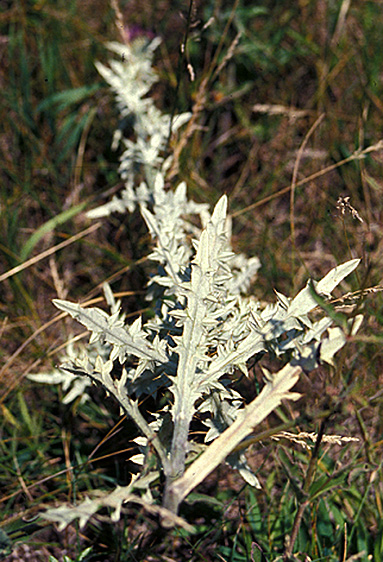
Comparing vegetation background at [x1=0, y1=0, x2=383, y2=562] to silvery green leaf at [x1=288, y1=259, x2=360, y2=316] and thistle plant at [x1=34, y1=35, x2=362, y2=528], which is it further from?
silvery green leaf at [x1=288, y1=259, x2=360, y2=316]

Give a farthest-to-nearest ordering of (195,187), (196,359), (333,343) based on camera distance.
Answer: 1. (195,187)
2. (196,359)
3. (333,343)

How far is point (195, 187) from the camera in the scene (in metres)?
2.30

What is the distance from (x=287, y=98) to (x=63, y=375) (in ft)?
5.81

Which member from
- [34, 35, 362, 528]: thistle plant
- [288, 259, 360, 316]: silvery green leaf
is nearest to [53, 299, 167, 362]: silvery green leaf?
[34, 35, 362, 528]: thistle plant

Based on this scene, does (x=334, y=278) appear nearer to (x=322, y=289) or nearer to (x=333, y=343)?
(x=322, y=289)

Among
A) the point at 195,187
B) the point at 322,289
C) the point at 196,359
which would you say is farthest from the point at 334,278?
the point at 195,187

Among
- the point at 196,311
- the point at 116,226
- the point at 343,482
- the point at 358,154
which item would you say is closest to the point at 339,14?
the point at 358,154

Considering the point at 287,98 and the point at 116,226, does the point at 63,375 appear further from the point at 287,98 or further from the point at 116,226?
the point at 287,98

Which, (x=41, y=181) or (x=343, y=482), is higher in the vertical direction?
(x=41, y=181)

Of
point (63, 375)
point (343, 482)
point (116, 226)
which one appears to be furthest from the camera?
point (116, 226)

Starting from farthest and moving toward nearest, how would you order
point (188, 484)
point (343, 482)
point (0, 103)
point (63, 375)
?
point (0, 103), point (63, 375), point (343, 482), point (188, 484)

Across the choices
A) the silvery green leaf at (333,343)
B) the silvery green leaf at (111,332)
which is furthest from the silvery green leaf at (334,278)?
the silvery green leaf at (111,332)

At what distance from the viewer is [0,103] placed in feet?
8.31

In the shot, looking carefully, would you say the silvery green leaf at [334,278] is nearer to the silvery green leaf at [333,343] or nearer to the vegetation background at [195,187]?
the silvery green leaf at [333,343]
